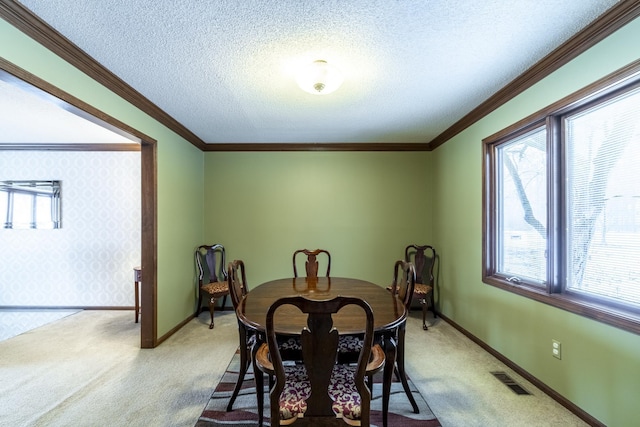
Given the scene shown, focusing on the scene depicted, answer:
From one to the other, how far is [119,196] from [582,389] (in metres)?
5.40

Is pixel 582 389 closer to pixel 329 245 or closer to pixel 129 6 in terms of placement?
pixel 329 245

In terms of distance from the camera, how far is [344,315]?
5.81ft

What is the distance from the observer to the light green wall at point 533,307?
1600 millimetres

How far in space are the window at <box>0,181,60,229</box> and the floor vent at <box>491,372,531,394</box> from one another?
5.77 metres

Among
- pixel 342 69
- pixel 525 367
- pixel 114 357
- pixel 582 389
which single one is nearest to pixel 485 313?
pixel 525 367

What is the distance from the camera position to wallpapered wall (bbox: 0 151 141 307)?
4.18 m

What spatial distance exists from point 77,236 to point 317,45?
4498 millimetres

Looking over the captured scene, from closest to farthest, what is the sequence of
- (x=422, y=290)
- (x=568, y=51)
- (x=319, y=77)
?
(x=568, y=51) → (x=319, y=77) → (x=422, y=290)

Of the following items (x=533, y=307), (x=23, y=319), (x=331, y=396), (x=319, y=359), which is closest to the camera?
(x=319, y=359)

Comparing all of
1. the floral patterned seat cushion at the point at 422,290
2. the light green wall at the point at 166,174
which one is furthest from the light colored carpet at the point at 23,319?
→ the floral patterned seat cushion at the point at 422,290

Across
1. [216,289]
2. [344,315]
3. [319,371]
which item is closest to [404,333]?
[344,315]

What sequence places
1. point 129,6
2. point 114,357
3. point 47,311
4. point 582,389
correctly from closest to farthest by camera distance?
point 129,6 → point 582,389 → point 114,357 → point 47,311

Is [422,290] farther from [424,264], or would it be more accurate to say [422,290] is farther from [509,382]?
[509,382]

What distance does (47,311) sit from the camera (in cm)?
407
